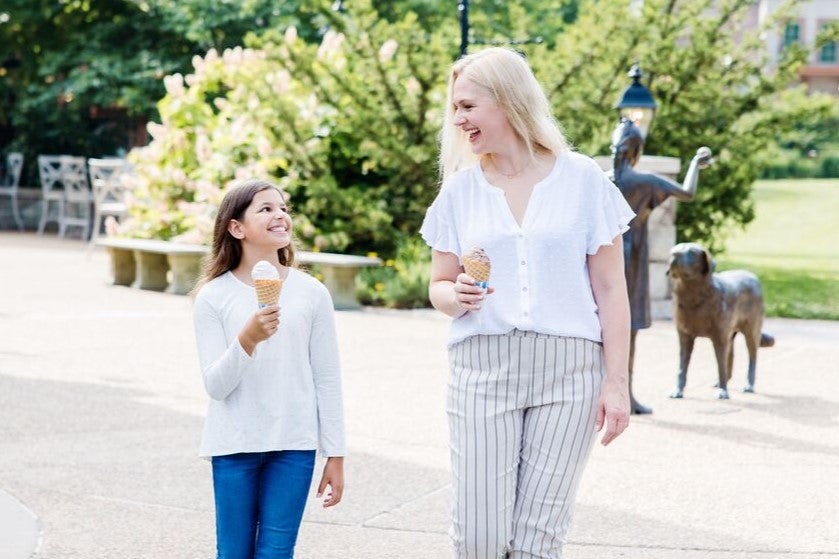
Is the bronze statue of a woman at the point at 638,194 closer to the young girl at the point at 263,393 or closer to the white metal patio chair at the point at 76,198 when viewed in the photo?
the young girl at the point at 263,393

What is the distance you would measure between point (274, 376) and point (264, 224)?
39 centimetres

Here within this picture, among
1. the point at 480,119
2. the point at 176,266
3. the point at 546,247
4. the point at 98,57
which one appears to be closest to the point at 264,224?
the point at 480,119

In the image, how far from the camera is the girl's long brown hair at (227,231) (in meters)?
3.69

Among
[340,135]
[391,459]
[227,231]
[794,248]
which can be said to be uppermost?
[340,135]

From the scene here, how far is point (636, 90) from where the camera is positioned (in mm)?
9359

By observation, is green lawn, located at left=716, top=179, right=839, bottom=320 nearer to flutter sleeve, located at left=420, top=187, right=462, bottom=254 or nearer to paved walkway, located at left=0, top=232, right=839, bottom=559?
paved walkway, located at left=0, top=232, right=839, bottom=559

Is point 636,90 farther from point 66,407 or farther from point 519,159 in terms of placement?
point 519,159

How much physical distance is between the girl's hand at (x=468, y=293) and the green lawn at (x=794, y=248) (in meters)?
11.6

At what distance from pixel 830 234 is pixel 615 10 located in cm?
1439

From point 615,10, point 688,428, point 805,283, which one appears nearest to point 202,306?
point 688,428

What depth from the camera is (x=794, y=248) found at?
85.7ft

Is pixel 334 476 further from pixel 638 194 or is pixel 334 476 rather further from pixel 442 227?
pixel 638 194

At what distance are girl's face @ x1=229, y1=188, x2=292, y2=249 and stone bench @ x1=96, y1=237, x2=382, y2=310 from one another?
983 centimetres

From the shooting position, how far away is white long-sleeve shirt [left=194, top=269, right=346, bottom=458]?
140 inches
